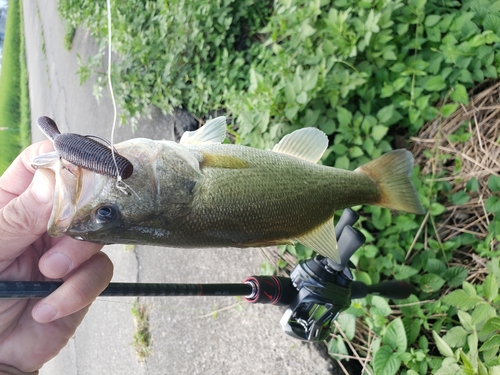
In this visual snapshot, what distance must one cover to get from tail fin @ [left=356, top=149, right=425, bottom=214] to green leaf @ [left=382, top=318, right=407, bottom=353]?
68 centimetres

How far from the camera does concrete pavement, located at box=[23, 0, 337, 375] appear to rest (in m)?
2.72

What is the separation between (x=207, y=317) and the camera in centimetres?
317

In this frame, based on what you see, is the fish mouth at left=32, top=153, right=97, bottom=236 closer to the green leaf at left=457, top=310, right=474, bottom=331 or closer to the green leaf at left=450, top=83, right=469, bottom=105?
the green leaf at left=457, top=310, right=474, bottom=331

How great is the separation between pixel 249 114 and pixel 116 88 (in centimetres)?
178

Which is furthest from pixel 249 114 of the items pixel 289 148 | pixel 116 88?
pixel 116 88

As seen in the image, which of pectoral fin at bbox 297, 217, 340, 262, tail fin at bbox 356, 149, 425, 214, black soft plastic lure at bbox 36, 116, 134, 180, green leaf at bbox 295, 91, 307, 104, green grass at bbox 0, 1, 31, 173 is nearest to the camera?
black soft plastic lure at bbox 36, 116, 134, 180

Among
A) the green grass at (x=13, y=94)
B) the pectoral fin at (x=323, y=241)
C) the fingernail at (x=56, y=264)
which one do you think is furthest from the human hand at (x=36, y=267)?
A: the green grass at (x=13, y=94)

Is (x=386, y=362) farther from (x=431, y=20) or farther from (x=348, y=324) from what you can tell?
(x=431, y=20)

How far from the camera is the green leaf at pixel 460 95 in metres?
2.39

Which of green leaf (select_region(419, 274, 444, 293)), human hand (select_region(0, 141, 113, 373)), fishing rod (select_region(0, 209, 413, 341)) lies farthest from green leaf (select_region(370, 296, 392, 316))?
human hand (select_region(0, 141, 113, 373))

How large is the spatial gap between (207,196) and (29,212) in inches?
22.1

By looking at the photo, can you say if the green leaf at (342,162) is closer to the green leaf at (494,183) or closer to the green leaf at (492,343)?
the green leaf at (494,183)

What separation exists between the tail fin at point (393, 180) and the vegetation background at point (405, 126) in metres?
0.56

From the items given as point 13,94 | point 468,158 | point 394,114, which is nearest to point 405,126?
point 394,114
